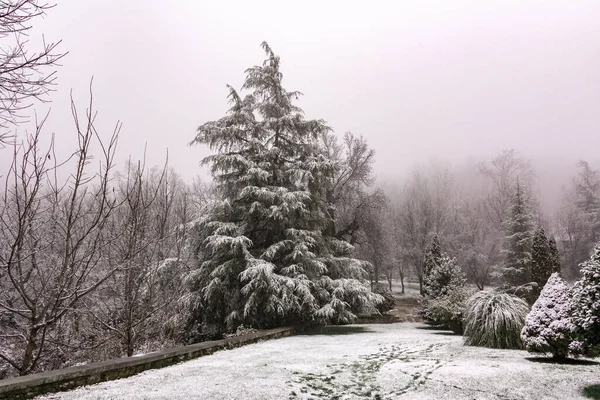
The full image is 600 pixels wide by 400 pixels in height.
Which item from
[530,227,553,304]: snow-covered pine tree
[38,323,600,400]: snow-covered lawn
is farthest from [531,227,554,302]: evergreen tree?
[38,323,600,400]: snow-covered lawn

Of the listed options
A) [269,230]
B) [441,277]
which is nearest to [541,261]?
[441,277]

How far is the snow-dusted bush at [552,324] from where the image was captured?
7.04 m

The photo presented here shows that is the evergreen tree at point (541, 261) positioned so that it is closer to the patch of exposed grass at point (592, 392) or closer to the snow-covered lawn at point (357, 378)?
the snow-covered lawn at point (357, 378)

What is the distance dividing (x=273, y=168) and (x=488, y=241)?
3518cm

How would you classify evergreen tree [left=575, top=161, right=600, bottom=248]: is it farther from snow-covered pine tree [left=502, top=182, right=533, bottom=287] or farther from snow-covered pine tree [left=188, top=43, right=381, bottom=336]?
snow-covered pine tree [left=188, top=43, right=381, bottom=336]

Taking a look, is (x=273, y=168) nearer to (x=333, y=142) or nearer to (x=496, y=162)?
(x=333, y=142)

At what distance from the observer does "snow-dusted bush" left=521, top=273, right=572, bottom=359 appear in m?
7.04

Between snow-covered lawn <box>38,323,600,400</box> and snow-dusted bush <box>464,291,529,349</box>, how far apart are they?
1011 mm

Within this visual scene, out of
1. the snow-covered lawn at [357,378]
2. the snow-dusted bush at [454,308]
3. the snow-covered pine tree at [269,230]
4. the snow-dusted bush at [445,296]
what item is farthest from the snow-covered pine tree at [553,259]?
the snow-covered lawn at [357,378]

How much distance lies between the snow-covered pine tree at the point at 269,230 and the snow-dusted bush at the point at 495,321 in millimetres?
4471

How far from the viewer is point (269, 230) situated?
15938mm

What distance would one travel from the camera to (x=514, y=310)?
993cm

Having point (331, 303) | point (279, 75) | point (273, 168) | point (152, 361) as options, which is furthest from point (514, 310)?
point (279, 75)

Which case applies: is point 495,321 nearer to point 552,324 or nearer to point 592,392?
point 552,324
